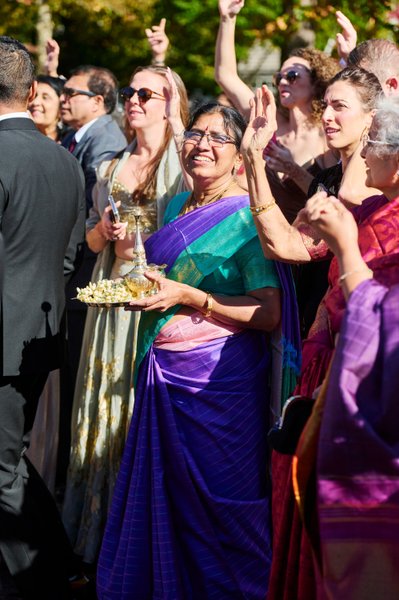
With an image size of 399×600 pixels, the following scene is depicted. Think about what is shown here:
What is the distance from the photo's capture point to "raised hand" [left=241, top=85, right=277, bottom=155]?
12.0 ft

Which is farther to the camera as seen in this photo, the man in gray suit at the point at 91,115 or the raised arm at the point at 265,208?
the man in gray suit at the point at 91,115

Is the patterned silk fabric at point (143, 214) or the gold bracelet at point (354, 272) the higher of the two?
the patterned silk fabric at point (143, 214)

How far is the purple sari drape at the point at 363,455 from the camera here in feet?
8.86

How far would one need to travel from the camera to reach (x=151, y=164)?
523 cm

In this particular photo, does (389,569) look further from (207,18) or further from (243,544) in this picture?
(207,18)

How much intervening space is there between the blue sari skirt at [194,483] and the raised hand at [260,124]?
0.92 m

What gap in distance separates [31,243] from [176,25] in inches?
413

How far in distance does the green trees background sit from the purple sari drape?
26.0ft

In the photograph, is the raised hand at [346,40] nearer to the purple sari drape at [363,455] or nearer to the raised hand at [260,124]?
the raised hand at [260,124]

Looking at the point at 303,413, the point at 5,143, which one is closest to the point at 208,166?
the point at 5,143

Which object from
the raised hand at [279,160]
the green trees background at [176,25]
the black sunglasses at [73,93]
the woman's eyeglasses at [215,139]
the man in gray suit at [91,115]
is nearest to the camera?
the woman's eyeglasses at [215,139]

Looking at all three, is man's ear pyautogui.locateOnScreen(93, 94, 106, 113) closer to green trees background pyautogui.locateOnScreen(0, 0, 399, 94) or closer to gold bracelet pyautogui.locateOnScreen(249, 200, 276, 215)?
gold bracelet pyautogui.locateOnScreen(249, 200, 276, 215)

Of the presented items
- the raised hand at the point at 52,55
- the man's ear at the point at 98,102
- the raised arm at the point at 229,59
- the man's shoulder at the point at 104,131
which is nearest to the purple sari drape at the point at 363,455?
the raised arm at the point at 229,59

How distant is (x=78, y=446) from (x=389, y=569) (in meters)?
2.67
